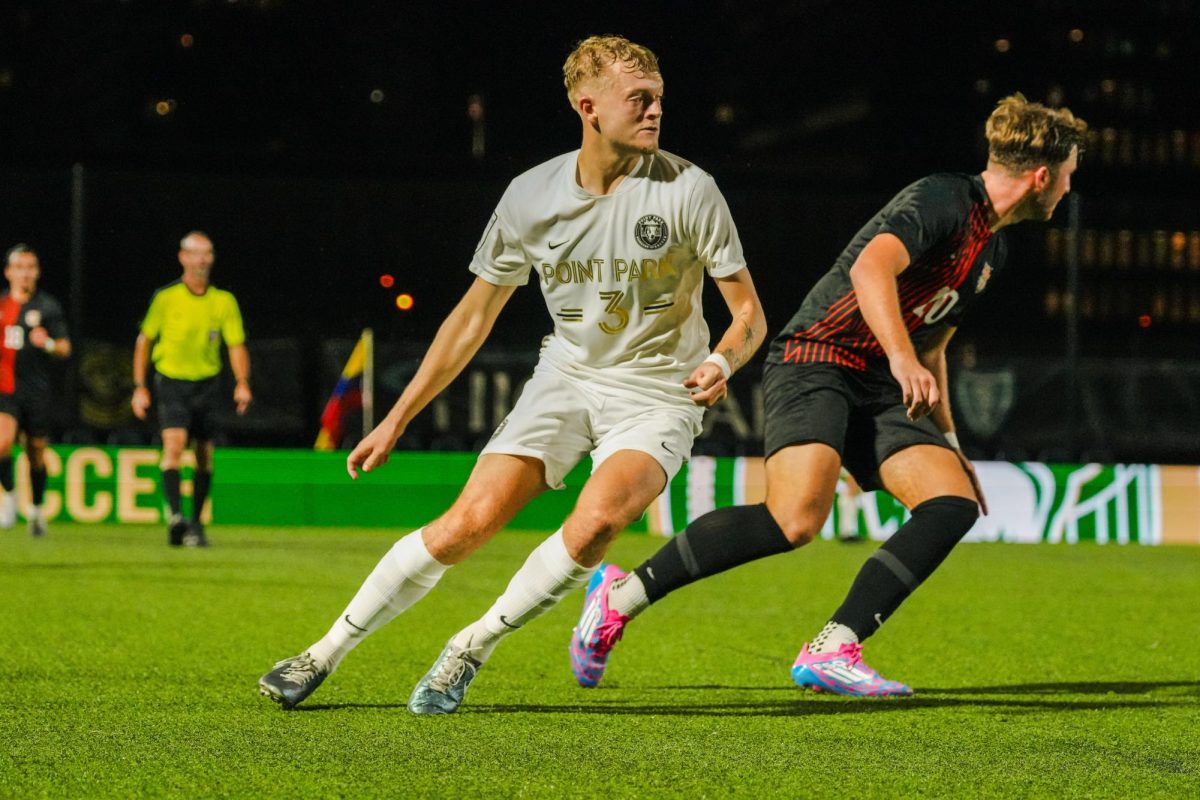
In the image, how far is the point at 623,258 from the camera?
4594 mm

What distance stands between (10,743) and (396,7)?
1964cm

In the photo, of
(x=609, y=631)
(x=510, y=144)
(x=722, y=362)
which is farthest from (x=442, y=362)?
(x=510, y=144)

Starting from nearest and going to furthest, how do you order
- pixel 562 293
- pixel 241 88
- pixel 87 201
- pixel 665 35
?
pixel 562 293 < pixel 87 201 < pixel 665 35 < pixel 241 88

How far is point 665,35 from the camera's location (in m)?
20.6

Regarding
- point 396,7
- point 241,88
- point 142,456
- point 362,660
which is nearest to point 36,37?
point 241,88

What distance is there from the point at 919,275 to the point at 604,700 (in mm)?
1534

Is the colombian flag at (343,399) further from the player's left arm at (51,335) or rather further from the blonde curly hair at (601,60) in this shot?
the blonde curly hair at (601,60)

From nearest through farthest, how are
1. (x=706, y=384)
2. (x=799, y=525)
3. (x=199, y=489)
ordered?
(x=706, y=384), (x=799, y=525), (x=199, y=489)

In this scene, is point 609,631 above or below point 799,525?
below

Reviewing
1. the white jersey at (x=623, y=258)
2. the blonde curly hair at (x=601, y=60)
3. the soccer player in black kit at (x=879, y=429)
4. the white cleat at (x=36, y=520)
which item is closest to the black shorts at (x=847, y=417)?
the soccer player in black kit at (x=879, y=429)

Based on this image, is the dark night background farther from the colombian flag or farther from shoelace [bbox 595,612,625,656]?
shoelace [bbox 595,612,625,656]

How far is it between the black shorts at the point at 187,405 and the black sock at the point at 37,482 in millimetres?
1353

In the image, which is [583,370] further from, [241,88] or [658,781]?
[241,88]

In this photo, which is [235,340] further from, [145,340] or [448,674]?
[448,674]
